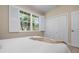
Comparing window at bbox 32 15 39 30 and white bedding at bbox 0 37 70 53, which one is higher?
window at bbox 32 15 39 30

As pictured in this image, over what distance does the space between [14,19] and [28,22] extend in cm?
21

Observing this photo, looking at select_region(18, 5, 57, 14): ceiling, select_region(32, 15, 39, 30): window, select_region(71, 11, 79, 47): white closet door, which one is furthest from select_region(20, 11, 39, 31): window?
select_region(71, 11, 79, 47): white closet door

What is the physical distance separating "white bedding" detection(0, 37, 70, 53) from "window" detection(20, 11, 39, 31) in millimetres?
191

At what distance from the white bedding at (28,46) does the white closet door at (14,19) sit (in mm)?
163

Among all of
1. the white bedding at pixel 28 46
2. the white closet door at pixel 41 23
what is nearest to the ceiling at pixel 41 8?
the white closet door at pixel 41 23

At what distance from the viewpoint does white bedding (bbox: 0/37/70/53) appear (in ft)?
5.00

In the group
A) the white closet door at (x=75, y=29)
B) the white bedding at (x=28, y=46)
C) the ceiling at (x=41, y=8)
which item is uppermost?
the ceiling at (x=41, y=8)

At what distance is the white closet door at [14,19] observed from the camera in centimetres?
157

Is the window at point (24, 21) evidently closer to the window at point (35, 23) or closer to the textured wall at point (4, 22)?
the window at point (35, 23)

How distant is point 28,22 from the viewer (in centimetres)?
165

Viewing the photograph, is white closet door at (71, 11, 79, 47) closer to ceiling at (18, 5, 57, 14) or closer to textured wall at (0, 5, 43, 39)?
ceiling at (18, 5, 57, 14)

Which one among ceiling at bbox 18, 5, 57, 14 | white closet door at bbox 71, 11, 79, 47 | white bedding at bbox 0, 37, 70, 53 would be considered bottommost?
white bedding at bbox 0, 37, 70, 53
